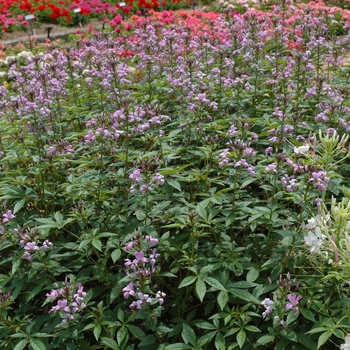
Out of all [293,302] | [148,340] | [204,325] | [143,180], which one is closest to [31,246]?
[143,180]

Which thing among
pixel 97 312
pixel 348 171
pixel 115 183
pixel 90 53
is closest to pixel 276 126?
pixel 348 171

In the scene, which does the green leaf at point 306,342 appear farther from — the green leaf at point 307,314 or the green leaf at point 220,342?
the green leaf at point 220,342

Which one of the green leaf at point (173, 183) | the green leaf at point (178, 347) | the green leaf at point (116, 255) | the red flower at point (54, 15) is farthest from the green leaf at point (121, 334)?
the red flower at point (54, 15)

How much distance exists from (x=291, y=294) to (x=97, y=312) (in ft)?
3.39

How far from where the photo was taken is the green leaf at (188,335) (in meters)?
2.67

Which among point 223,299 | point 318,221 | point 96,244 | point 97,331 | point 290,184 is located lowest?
point 97,331

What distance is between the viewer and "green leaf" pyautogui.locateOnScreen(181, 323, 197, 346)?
2.67m

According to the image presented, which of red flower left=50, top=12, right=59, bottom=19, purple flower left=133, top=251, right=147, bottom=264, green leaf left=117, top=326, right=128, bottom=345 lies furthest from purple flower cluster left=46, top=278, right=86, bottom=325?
red flower left=50, top=12, right=59, bottom=19

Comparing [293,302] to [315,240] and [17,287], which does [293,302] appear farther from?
[17,287]

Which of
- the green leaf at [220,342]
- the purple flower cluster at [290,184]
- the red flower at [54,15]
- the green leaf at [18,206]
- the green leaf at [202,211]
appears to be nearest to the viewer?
the green leaf at [220,342]

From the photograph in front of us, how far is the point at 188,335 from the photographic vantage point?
2711mm

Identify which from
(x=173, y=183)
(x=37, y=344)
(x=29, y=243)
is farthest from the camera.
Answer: (x=173, y=183)

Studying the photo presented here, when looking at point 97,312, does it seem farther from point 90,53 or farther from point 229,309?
point 90,53

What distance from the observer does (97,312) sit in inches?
109
